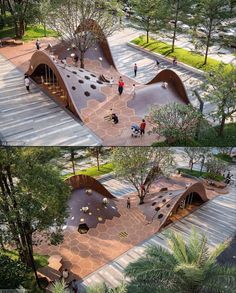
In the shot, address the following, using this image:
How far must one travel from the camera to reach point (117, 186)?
34656 millimetres

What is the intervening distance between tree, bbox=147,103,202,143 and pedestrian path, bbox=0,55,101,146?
4265 mm

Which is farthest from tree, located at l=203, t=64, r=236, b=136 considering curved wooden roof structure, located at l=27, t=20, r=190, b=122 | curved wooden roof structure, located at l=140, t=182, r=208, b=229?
curved wooden roof structure, located at l=140, t=182, r=208, b=229

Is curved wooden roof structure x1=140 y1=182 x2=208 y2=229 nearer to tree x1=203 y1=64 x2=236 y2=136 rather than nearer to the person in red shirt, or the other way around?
the person in red shirt

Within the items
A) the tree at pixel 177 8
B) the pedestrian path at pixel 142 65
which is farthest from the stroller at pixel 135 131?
the tree at pixel 177 8

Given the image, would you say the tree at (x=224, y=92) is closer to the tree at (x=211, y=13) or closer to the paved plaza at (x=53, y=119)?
the paved plaza at (x=53, y=119)

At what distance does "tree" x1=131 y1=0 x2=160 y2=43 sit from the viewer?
1753 inches

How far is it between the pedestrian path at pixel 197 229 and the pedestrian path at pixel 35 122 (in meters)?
7.61

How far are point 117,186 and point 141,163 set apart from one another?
7.35 m

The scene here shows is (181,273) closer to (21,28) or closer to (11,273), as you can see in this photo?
(11,273)

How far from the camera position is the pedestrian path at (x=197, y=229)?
71.6ft

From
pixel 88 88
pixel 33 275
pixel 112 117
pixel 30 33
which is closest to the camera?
pixel 33 275

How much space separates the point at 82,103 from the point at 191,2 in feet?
72.8

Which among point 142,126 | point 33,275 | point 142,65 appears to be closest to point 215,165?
point 142,126

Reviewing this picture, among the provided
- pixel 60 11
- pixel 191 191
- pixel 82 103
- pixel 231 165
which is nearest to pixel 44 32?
pixel 60 11
